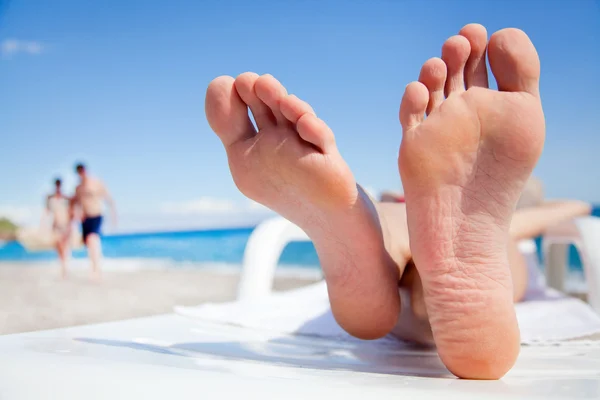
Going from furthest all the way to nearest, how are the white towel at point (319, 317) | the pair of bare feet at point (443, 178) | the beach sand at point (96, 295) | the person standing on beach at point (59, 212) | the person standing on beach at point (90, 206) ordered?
1. the person standing on beach at point (59, 212)
2. the person standing on beach at point (90, 206)
3. the beach sand at point (96, 295)
4. the white towel at point (319, 317)
5. the pair of bare feet at point (443, 178)

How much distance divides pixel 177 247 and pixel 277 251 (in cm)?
922

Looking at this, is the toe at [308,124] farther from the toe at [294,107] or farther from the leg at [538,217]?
the leg at [538,217]

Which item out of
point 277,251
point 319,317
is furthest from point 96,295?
A: point 319,317

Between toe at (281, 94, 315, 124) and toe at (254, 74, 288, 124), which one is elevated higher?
toe at (254, 74, 288, 124)

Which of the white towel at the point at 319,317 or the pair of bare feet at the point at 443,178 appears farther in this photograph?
the white towel at the point at 319,317

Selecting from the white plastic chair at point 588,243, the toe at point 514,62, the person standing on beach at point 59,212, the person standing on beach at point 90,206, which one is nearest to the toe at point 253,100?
the toe at point 514,62

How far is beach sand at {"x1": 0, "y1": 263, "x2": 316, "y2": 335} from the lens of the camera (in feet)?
12.7

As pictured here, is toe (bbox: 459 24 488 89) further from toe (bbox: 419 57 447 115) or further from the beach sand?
the beach sand

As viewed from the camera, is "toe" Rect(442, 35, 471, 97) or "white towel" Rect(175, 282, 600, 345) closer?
Result: "toe" Rect(442, 35, 471, 97)

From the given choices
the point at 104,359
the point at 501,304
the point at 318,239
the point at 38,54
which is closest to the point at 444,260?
the point at 501,304

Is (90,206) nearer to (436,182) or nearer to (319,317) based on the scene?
(319,317)

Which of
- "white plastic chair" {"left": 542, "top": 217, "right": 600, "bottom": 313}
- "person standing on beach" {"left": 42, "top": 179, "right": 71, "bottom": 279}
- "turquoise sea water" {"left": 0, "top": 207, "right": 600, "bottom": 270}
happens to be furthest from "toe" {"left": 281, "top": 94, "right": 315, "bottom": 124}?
"turquoise sea water" {"left": 0, "top": 207, "right": 600, "bottom": 270}

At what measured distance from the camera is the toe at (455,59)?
731mm

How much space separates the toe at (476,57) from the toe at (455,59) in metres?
0.02
